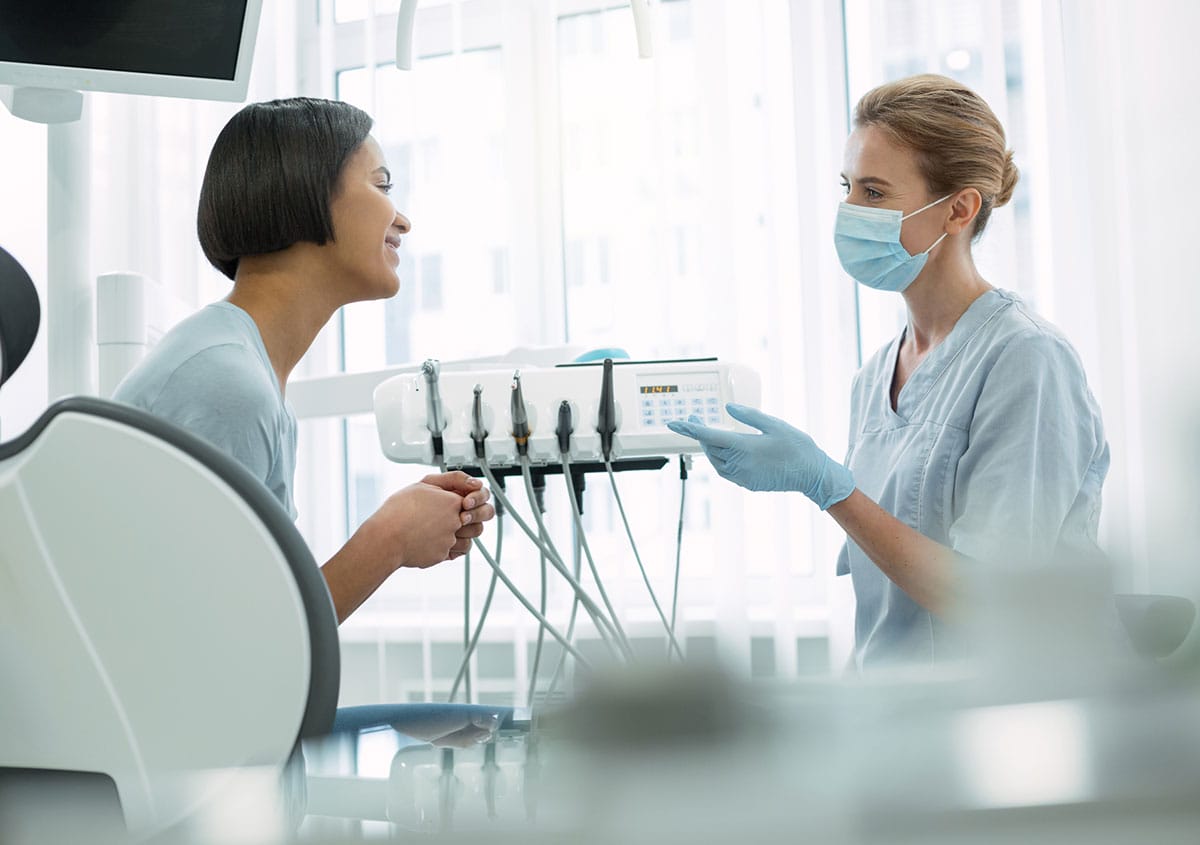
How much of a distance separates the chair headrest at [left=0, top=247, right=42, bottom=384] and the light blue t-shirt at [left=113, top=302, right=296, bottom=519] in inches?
10.1

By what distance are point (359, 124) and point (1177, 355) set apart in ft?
3.88

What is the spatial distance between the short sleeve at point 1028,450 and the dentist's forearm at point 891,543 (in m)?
0.04

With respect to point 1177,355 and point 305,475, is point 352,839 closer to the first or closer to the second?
point 1177,355

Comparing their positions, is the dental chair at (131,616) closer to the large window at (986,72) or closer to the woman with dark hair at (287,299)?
the woman with dark hair at (287,299)

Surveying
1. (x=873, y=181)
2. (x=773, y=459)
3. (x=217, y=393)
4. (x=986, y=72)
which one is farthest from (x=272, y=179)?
(x=986, y=72)

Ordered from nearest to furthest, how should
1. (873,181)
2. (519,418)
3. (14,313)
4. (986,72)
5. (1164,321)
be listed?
(1164,321)
(14,313)
(519,418)
(873,181)
(986,72)

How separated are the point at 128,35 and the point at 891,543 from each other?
1.13m

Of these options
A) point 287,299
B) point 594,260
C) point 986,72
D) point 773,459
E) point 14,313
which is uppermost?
point 986,72

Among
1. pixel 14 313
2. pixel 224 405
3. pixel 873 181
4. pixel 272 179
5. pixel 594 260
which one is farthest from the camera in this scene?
pixel 594 260

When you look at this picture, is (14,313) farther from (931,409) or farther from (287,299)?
(931,409)

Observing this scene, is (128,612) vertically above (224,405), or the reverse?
(224,405)

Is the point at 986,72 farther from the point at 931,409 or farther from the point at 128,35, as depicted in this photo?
the point at 128,35

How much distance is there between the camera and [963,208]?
1.52m

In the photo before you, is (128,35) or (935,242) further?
(935,242)
